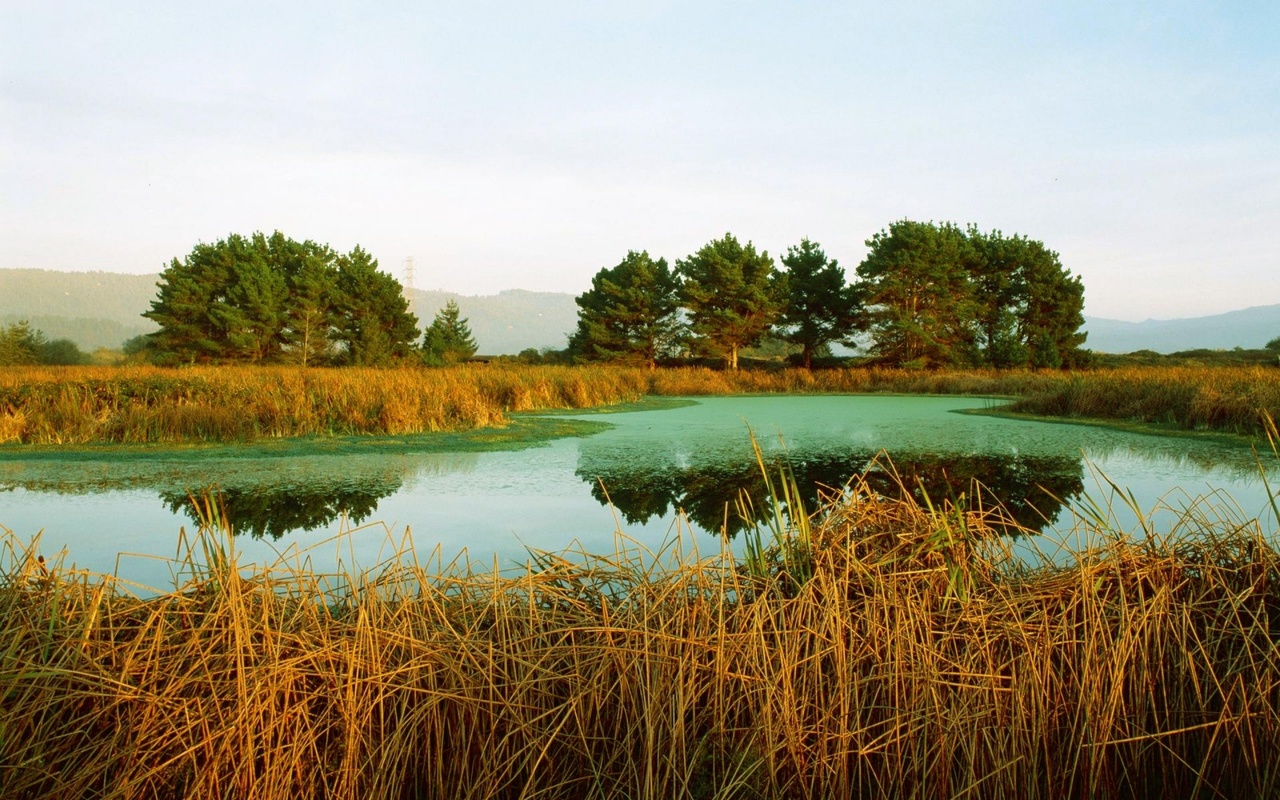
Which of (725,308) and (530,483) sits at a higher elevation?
(725,308)

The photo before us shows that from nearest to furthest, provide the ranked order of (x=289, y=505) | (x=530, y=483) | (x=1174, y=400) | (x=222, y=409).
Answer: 1. (x=289, y=505)
2. (x=530, y=483)
3. (x=222, y=409)
4. (x=1174, y=400)

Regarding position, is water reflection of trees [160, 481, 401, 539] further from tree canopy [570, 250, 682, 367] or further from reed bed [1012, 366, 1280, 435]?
tree canopy [570, 250, 682, 367]

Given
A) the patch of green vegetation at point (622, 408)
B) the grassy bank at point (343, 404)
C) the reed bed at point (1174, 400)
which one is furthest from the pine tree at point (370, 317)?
the reed bed at point (1174, 400)

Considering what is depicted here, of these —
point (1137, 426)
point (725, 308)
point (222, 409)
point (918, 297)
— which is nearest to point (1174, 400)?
point (1137, 426)

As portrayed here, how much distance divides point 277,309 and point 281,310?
14.8 inches

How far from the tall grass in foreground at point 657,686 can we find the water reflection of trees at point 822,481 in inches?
87.8

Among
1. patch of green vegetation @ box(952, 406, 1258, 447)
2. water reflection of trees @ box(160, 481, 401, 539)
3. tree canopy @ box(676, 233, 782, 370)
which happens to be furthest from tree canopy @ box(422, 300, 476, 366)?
water reflection of trees @ box(160, 481, 401, 539)

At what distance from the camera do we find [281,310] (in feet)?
100

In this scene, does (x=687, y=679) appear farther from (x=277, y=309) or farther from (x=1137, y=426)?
(x=277, y=309)

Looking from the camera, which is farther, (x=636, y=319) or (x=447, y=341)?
(x=447, y=341)

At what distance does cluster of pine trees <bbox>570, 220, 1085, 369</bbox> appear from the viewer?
26.2 m

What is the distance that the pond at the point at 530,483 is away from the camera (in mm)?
3846

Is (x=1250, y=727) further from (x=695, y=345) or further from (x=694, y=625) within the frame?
(x=695, y=345)

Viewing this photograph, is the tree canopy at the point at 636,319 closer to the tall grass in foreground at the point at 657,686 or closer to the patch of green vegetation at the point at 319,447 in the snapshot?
the patch of green vegetation at the point at 319,447
